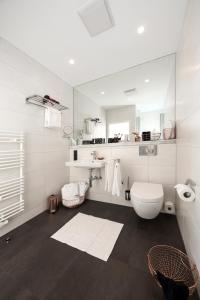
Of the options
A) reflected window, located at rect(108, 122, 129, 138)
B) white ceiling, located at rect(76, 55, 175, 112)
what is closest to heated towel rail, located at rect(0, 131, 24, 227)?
reflected window, located at rect(108, 122, 129, 138)

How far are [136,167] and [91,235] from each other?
3.84 ft

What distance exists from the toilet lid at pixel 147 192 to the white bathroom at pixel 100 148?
0.04ft

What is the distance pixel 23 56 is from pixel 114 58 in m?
1.30

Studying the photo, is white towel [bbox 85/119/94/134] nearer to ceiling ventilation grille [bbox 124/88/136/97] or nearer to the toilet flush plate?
ceiling ventilation grille [bbox 124/88/136/97]

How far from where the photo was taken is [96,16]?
1381mm

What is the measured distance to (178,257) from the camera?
3.82 ft

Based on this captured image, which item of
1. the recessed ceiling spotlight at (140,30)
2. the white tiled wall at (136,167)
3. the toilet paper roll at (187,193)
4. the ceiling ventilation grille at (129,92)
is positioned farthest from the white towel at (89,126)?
the toilet paper roll at (187,193)

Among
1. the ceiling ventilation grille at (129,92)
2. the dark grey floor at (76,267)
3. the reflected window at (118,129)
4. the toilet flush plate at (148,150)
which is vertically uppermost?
the ceiling ventilation grille at (129,92)

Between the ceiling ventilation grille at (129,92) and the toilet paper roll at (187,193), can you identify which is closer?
the toilet paper roll at (187,193)

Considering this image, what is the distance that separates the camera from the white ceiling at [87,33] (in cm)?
131

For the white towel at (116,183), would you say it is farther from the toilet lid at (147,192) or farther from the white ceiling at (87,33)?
the white ceiling at (87,33)

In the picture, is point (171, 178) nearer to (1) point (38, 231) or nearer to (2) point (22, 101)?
(1) point (38, 231)

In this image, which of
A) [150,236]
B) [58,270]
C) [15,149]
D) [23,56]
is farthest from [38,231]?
[23,56]

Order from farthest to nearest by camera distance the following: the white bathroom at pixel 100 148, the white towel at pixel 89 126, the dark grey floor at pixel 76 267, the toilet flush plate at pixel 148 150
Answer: the white towel at pixel 89 126 < the toilet flush plate at pixel 148 150 < the white bathroom at pixel 100 148 < the dark grey floor at pixel 76 267
